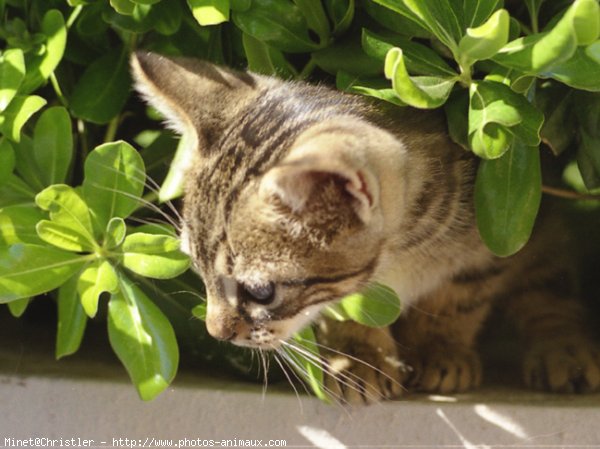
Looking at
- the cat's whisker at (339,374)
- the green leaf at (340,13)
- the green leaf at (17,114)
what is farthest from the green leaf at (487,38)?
the green leaf at (17,114)

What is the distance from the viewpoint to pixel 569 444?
4.15 ft

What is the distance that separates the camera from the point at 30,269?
114cm

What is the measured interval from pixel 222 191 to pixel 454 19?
0.37 meters

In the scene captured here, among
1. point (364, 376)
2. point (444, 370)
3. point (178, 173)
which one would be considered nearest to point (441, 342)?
point (444, 370)

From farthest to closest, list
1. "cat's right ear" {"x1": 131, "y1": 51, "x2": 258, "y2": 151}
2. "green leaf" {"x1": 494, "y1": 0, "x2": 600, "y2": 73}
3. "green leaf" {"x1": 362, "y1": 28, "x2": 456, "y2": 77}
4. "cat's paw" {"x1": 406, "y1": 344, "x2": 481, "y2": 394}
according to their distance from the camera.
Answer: "cat's paw" {"x1": 406, "y1": 344, "x2": 481, "y2": 394} → "cat's right ear" {"x1": 131, "y1": 51, "x2": 258, "y2": 151} → "green leaf" {"x1": 362, "y1": 28, "x2": 456, "y2": 77} → "green leaf" {"x1": 494, "y1": 0, "x2": 600, "y2": 73}

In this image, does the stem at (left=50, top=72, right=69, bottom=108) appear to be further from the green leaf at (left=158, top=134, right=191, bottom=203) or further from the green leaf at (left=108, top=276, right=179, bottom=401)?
the green leaf at (left=108, top=276, right=179, bottom=401)

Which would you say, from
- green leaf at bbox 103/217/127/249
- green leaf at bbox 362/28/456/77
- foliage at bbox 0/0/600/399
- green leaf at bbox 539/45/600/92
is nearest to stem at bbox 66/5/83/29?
foliage at bbox 0/0/600/399

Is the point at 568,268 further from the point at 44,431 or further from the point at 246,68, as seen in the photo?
the point at 44,431

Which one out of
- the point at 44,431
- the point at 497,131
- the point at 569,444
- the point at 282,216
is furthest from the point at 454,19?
the point at 44,431

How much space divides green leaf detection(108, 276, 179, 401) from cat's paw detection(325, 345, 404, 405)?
10.9 inches

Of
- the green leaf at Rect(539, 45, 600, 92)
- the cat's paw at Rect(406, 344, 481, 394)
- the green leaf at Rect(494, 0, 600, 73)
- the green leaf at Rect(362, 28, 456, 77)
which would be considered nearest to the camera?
the green leaf at Rect(494, 0, 600, 73)

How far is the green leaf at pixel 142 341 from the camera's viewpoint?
45.0 inches

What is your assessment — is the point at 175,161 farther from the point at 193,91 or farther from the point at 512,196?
the point at 512,196

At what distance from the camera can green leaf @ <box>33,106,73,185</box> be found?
1221 mm
